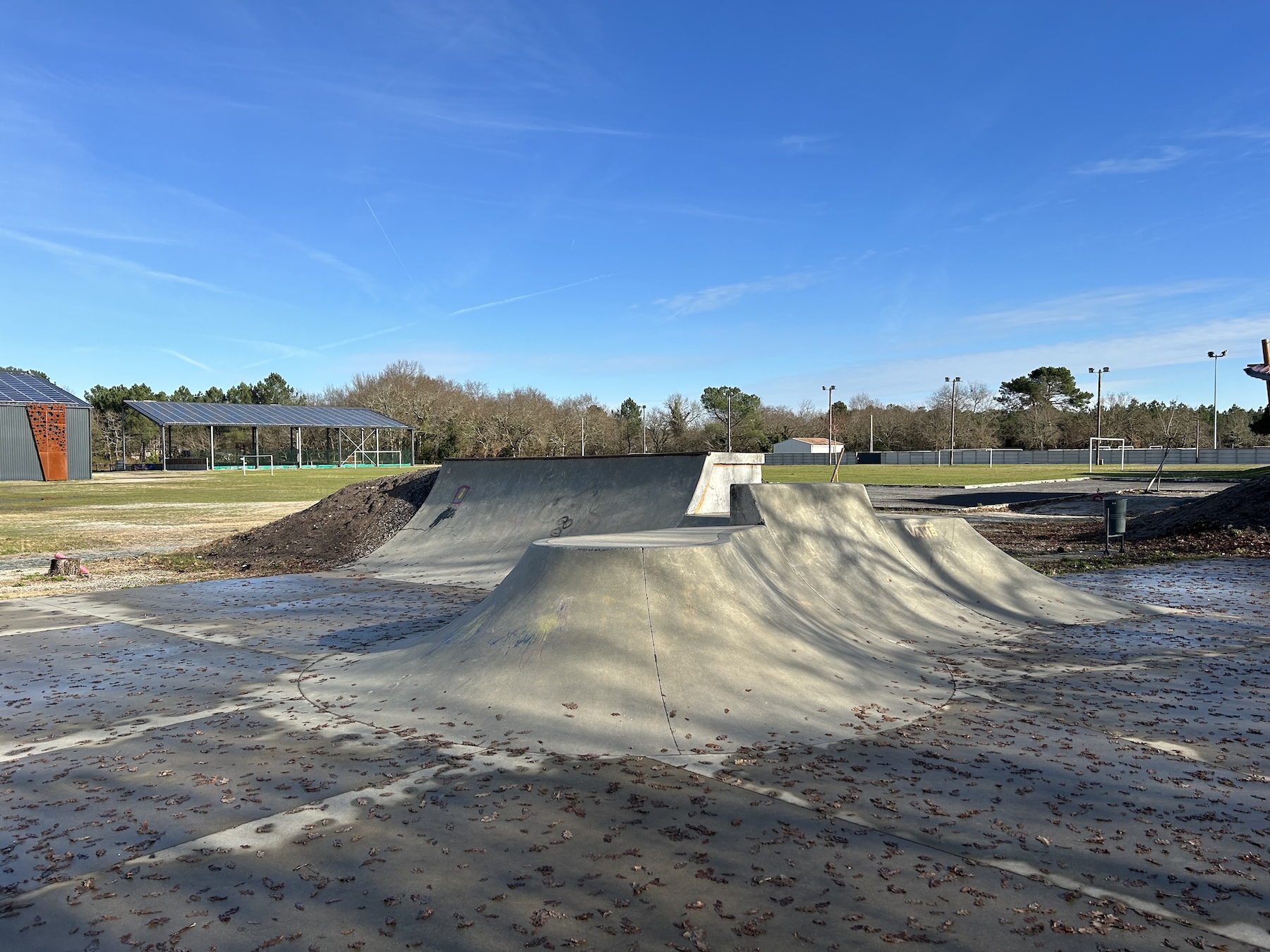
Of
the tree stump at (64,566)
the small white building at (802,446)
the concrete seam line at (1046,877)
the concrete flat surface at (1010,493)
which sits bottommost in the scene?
the tree stump at (64,566)

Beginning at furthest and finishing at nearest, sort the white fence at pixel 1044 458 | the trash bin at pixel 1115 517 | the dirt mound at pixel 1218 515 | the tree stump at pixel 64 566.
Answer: the white fence at pixel 1044 458, the dirt mound at pixel 1218 515, the trash bin at pixel 1115 517, the tree stump at pixel 64 566

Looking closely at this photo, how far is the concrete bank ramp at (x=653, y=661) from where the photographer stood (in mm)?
4633

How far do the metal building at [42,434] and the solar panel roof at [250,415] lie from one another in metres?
6.98

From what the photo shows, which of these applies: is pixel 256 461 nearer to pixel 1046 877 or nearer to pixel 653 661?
pixel 653 661

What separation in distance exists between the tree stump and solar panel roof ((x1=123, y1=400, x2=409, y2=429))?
4819cm

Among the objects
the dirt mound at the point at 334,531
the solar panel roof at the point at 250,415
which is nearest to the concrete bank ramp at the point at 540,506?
the dirt mound at the point at 334,531

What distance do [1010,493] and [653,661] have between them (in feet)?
93.2

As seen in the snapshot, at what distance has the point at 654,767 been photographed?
4.08 meters

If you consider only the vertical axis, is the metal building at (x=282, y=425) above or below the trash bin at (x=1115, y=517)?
above

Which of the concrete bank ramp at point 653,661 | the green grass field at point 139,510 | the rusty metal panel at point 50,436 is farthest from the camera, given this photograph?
the rusty metal panel at point 50,436

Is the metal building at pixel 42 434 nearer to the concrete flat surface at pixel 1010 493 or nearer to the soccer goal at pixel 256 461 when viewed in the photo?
the soccer goal at pixel 256 461

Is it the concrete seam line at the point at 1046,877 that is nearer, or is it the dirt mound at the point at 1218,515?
the concrete seam line at the point at 1046,877

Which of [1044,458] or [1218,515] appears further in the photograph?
[1044,458]

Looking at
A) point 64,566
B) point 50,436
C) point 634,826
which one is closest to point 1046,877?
point 634,826
